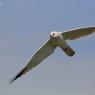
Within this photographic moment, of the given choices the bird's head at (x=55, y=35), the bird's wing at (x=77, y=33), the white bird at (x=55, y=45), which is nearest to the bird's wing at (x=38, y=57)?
the white bird at (x=55, y=45)

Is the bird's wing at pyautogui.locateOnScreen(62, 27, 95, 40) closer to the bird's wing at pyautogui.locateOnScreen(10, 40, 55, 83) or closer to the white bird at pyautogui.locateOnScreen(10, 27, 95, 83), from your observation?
the white bird at pyautogui.locateOnScreen(10, 27, 95, 83)

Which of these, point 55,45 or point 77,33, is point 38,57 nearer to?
point 55,45

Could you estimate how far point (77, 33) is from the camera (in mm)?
14352

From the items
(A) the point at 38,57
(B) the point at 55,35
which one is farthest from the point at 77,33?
(A) the point at 38,57

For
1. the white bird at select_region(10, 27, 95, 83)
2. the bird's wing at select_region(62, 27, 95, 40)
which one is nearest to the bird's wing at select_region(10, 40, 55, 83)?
the white bird at select_region(10, 27, 95, 83)

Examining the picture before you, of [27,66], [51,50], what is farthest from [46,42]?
[27,66]

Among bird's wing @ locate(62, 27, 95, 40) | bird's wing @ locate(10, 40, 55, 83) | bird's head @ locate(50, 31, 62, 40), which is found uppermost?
bird's head @ locate(50, 31, 62, 40)

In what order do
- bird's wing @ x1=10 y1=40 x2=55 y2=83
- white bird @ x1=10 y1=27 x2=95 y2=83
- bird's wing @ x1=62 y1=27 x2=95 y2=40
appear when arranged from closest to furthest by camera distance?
1. white bird @ x1=10 y1=27 x2=95 y2=83
2. bird's wing @ x1=62 y1=27 x2=95 y2=40
3. bird's wing @ x1=10 y1=40 x2=55 y2=83

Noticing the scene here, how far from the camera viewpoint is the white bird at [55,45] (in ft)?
43.8

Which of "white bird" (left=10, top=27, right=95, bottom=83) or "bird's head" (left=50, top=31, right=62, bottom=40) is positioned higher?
"bird's head" (left=50, top=31, right=62, bottom=40)

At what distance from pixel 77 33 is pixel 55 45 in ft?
3.22

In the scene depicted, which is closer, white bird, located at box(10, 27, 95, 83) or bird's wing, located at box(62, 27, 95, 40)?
white bird, located at box(10, 27, 95, 83)

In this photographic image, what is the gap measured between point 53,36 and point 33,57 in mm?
1617

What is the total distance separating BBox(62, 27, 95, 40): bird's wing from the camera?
1405 centimetres
